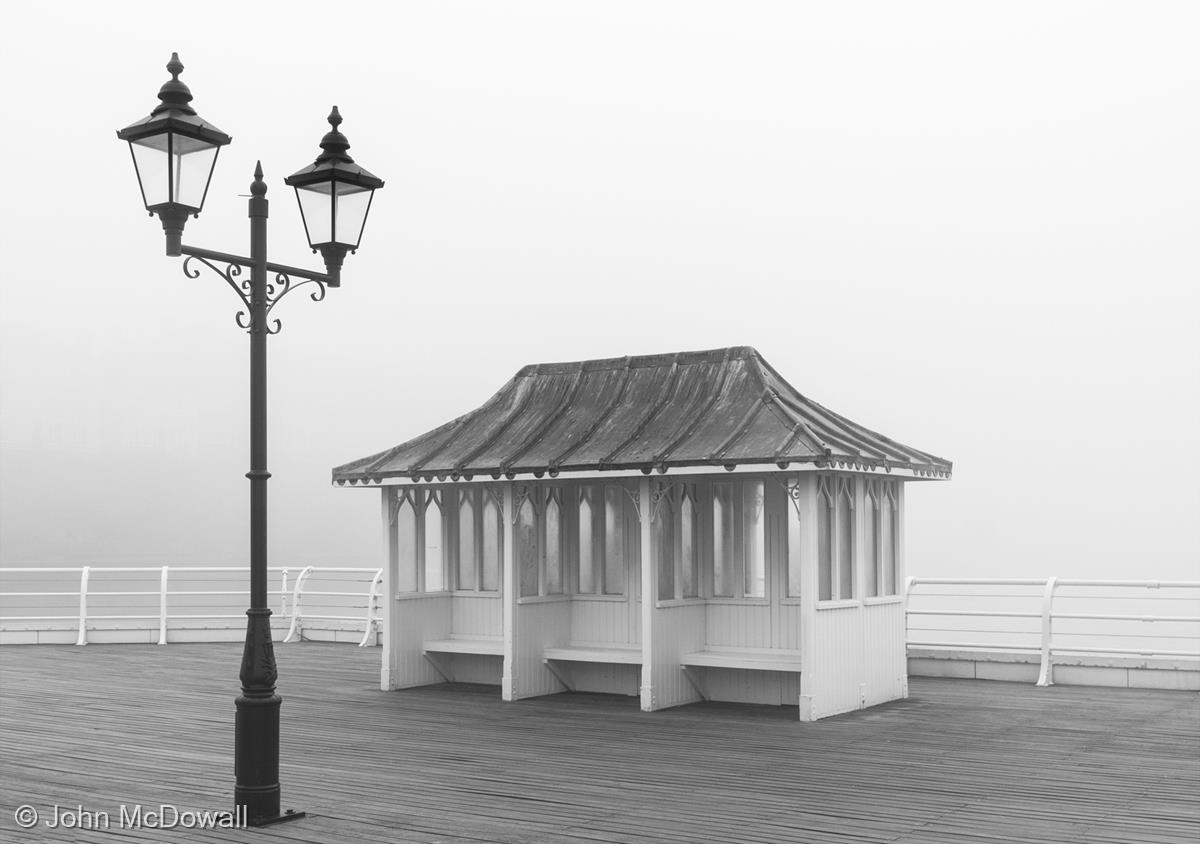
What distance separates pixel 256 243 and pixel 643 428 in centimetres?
576

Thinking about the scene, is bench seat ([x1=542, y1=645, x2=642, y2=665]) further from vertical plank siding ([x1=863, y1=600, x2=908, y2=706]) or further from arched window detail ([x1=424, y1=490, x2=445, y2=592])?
vertical plank siding ([x1=863, y1=600, x2=908, y2=706])

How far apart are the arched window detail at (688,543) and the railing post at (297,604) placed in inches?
356

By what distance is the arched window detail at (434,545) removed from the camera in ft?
49.8

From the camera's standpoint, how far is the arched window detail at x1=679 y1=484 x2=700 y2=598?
13.6 m

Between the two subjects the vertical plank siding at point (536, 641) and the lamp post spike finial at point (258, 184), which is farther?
the vertical plank siding at point (536, 641)

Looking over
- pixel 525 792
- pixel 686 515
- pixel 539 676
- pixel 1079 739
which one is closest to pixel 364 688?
pixel 539 676

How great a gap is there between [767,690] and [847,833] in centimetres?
570

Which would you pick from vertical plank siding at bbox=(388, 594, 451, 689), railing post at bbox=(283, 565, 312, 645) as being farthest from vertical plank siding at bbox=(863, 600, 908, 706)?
railing post at bbox=(283, 565, 312, 645)

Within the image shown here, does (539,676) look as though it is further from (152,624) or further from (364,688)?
(152,624)

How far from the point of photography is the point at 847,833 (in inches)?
305

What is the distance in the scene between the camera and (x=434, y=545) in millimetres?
15289

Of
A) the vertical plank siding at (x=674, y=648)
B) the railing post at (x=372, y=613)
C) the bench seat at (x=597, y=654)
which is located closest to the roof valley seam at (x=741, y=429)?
the vertical plank siding at (x=674, y=648)

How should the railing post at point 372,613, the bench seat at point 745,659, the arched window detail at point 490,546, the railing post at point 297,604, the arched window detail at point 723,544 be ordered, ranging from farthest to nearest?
1. the railing post at point 297,604
2. the railing post at point 372,613
3. the arched window detail at point 490,546
4. the arched window detail at point 723,544
5. the bench seat at point 745,659

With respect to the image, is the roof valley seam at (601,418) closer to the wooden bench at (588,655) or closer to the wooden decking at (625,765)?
the wooden bench at (588,655)
